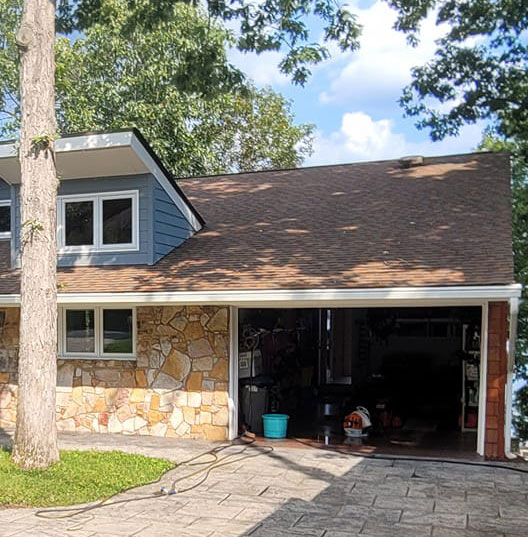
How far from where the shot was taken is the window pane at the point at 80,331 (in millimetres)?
9516

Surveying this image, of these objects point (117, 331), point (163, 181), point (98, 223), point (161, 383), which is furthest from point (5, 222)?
point (161, 383)

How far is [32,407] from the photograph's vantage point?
641 cm

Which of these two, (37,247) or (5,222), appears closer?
(37,247)

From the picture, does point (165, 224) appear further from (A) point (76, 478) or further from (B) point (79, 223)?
(A) point (76, 478)

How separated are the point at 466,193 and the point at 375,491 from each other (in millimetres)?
6028

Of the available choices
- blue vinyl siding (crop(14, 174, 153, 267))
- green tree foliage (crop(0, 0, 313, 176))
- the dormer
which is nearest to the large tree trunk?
the dormer

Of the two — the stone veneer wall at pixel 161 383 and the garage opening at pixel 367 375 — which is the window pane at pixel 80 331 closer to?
the stone veneer wall at pixel 161 383

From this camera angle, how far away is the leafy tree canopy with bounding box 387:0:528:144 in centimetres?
1484

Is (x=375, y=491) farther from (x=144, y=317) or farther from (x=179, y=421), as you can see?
(x=144, y=317)

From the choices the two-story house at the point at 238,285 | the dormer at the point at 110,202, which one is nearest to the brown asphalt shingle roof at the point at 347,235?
the two-story house at the point at 238,285

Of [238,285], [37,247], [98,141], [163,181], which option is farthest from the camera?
[163,181]

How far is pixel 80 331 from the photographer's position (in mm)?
9602

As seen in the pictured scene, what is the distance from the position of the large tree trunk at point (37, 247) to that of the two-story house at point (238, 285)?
62.5 inches

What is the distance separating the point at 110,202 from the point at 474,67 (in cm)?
1052
